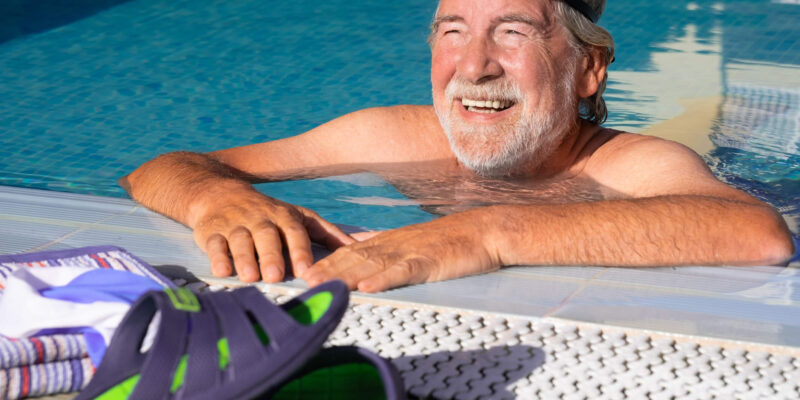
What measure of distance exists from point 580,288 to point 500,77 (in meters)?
1.20

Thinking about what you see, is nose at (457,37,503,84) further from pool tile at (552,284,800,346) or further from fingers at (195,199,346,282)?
pool tile at (552,284,800,346)

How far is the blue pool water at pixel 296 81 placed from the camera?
397 cm

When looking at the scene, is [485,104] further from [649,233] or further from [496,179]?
[649,233]

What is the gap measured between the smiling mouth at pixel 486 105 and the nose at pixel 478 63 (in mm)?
74

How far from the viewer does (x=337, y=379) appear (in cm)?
120

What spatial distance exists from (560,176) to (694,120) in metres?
1.85

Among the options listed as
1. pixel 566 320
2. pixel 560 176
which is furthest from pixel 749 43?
pixel 566 320

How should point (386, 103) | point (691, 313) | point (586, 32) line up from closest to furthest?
1. point (691, 313)
2. point (586, 32)
3. point (386, 103)

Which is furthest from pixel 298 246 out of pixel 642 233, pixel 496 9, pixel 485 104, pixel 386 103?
pixel 386 103

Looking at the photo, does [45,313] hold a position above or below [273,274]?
above

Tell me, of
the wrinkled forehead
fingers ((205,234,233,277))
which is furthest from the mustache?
fingers ((205,234,233,277))

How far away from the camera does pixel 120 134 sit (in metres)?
4.46

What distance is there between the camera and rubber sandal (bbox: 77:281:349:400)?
1001 mm

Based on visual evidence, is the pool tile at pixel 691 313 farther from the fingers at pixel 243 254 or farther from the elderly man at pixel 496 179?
the fingers at pixel 243 254
